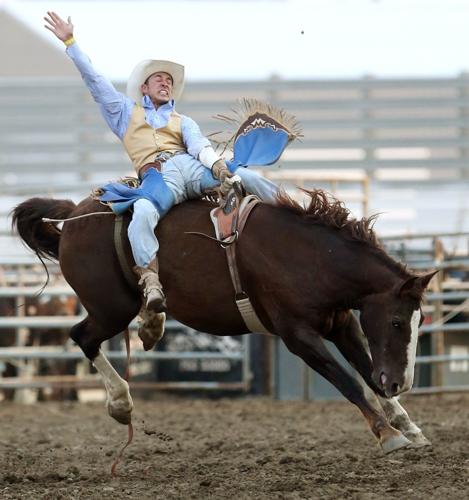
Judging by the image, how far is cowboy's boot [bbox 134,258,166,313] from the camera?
183 inches

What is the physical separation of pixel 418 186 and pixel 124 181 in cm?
927

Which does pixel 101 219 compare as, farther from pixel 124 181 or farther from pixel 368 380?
pixel 368 380

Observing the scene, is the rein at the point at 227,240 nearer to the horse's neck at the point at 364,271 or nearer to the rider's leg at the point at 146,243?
the rider's leg at the point at 146,243

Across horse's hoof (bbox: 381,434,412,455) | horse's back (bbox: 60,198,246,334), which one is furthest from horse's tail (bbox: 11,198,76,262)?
horse's hoof (bbox: 381,434,412,455)

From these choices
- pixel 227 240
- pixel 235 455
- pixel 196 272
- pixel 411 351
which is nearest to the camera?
pixel 411 351

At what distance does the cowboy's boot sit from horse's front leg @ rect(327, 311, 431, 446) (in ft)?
2.66

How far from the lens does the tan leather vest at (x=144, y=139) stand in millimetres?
5027

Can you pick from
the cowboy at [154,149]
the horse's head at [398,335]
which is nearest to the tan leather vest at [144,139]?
the cowboy at [154,149]

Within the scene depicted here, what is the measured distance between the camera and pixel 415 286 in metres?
4.27

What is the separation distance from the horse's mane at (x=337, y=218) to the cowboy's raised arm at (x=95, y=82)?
916 mm

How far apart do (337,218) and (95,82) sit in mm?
1370

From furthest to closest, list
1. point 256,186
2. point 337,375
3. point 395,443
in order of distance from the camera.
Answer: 1. point 256,186
2. point 337,375
3. point 395,443

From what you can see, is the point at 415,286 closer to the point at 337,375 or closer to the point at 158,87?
the point at 337,375

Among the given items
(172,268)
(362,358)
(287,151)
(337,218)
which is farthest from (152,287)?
(287,151)
